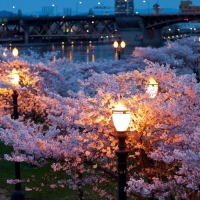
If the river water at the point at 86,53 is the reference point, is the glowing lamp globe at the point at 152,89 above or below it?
above

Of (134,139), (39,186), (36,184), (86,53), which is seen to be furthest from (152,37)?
(134,139)

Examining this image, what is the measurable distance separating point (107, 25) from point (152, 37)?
20644 millimetres

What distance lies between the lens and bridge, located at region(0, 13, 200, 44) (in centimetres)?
11209

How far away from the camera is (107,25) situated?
13662 centimetres

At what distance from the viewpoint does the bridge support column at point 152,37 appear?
11688 centimetres

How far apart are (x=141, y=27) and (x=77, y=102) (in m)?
108

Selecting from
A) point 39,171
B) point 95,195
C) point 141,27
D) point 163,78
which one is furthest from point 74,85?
point 141,27

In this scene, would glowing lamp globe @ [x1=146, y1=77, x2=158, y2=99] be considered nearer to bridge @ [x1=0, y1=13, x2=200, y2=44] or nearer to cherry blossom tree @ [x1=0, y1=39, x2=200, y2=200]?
cherry blossom tree @ [x1=0, y1=39, x2=200, y2=200]

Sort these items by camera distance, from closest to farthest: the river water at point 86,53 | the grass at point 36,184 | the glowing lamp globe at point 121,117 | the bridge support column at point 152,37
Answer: the glowing lamp globe at point 121,117, the grass at point 36,184, the river water at point 86,53, the bridge support column at point 152,37

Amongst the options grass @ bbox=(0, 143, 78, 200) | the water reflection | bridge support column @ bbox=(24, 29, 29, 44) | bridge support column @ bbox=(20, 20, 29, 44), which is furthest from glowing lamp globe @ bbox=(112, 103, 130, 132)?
bridge support column @ bbox=(24, 29, 29, 44)

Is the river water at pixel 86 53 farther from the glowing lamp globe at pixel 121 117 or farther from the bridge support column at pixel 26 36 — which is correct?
the glowing lamp globe at pixel 121 117

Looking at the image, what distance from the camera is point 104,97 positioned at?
11008mm

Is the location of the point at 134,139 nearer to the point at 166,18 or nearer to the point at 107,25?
the point at 166,18

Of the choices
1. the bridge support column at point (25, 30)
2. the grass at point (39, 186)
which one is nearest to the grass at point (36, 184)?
the grass at point (39, 186)
